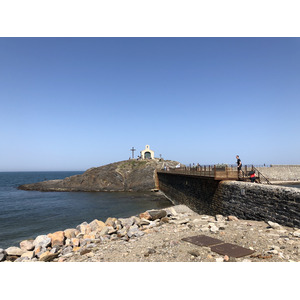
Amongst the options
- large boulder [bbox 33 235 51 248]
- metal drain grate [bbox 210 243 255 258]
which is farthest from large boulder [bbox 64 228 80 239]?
metal drain grate [bbox 210 243 255 258]

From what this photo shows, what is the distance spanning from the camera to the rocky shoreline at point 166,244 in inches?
250

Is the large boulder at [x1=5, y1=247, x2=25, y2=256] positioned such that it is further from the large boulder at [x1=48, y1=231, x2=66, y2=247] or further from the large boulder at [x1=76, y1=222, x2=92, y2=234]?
the large boulder at [x1=76, y1=222, x2=92, y2=234]

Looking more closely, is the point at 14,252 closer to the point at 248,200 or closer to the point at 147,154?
the point at 248,200

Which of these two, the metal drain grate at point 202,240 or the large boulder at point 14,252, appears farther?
the large boulder at point 14,252

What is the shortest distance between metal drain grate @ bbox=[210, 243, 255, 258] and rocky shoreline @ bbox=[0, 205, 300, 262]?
0.16 metres

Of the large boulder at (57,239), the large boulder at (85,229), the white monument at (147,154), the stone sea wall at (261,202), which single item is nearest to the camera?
the stone sea wall at (261,202)

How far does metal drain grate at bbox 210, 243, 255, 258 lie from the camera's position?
247 inches

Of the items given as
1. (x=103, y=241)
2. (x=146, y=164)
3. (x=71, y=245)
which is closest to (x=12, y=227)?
(x=71, y=245)

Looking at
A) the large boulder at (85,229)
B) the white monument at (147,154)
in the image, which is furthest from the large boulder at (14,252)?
the white monument at (147,154)

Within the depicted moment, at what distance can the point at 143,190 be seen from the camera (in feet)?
155

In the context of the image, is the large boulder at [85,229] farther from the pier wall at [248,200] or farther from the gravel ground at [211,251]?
the pier wall at [248,200]

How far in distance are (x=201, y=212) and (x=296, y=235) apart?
37.4 feet

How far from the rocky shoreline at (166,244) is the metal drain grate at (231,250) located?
0.16 metres

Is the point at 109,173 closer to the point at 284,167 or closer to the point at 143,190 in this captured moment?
the point at 143,190
